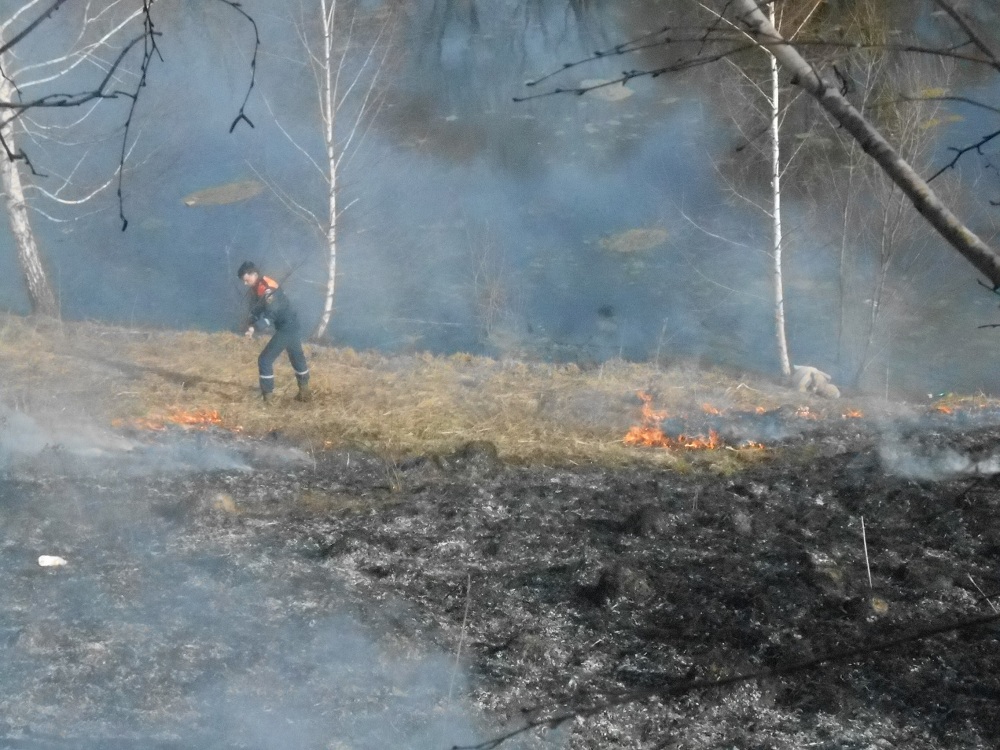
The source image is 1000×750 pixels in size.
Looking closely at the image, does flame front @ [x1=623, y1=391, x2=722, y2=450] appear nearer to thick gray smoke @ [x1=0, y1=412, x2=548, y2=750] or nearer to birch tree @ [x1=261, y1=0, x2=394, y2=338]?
thick gray smoke @ [x1=0, y1=412, x2=548, y2=750]

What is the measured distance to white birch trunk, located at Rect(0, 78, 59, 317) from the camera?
1305 cm

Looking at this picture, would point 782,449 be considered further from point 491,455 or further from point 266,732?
point 266,732

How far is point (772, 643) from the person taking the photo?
213 inches

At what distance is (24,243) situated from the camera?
1339 centimetres

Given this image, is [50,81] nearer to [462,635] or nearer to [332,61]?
[332,61]

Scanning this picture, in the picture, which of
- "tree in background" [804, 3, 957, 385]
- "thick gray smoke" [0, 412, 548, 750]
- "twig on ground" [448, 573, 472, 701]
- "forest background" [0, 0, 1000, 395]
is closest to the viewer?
"thick gray smoke" [0, 412, 548, 750]

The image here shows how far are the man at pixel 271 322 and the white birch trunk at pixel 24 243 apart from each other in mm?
5715

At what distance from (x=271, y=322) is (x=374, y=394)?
154 centimetres

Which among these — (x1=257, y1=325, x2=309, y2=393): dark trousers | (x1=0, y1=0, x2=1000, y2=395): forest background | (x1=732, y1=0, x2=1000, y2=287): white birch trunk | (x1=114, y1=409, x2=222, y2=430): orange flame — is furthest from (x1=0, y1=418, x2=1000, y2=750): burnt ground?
(x1=0, y1=0, x2=1000, y2=395): forest background

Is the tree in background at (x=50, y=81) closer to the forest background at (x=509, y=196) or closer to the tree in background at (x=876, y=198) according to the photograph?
the forest background at (x=509, y=196)

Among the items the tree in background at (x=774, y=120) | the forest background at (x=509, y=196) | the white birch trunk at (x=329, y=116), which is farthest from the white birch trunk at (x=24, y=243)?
the tree in background at (x=774, y=120)

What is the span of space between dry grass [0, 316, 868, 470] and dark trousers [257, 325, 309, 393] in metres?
0.31

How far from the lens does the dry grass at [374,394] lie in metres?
9.02

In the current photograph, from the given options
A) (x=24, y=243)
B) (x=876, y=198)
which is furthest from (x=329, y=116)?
(x=876, y=198)
